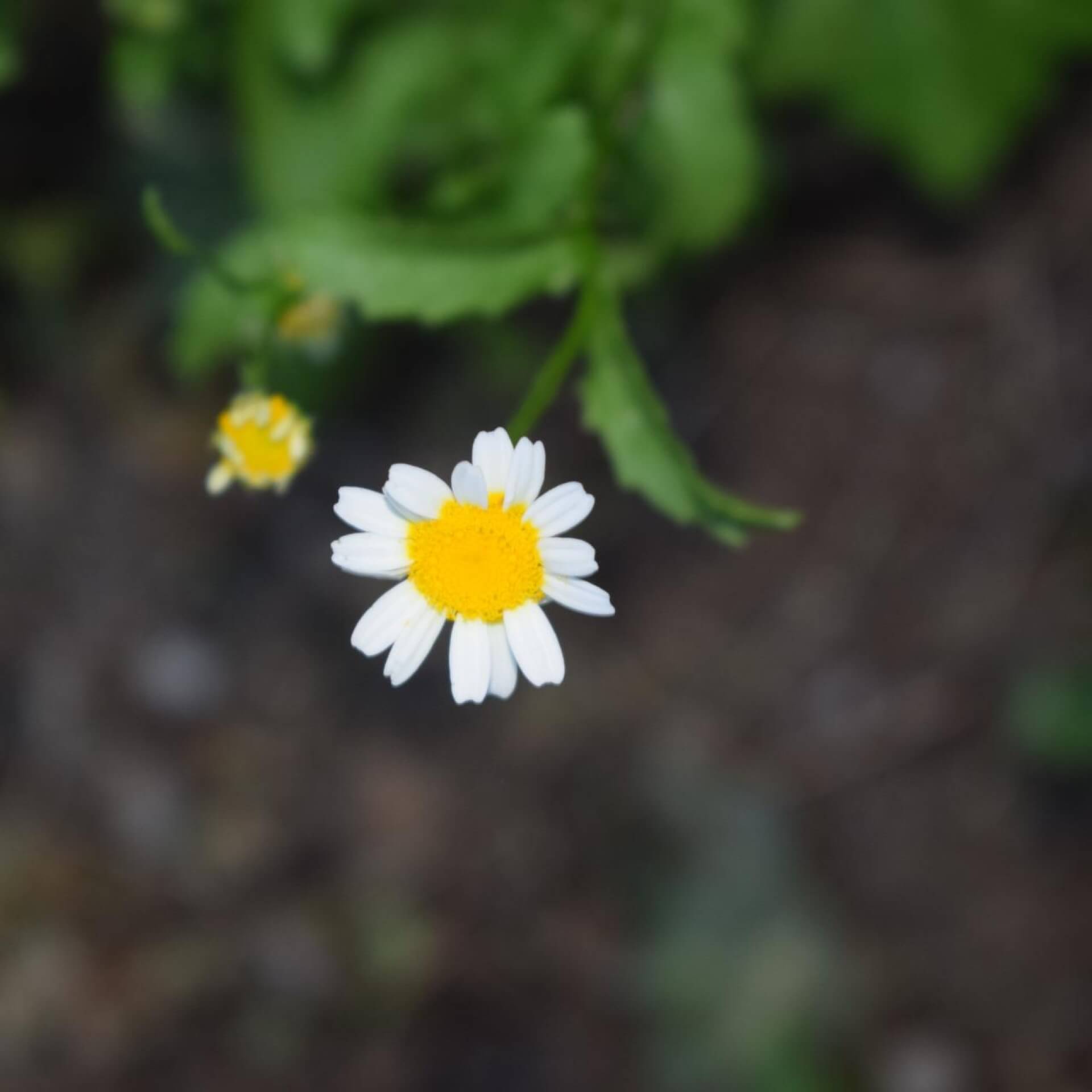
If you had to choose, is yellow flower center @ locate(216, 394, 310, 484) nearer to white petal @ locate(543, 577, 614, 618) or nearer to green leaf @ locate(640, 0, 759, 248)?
white petal @ locate(543, 577, 614, 618)

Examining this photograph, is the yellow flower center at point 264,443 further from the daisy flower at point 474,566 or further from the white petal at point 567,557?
the white petal at point 567,557

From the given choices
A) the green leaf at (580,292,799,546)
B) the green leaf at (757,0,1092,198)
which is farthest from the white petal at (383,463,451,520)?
the green leaf at (757,0,1092,198)

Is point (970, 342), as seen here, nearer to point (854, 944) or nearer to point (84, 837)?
point (854, 944)

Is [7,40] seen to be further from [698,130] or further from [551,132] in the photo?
[698,130]

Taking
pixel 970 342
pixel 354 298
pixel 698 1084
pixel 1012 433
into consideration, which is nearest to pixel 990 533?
pixel 1012 433

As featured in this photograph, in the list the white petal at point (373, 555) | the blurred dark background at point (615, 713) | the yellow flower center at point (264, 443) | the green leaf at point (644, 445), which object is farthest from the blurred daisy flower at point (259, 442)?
the blurred dark background at point (615, 713)

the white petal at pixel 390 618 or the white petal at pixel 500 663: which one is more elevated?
the white petal at pixel 390 618
